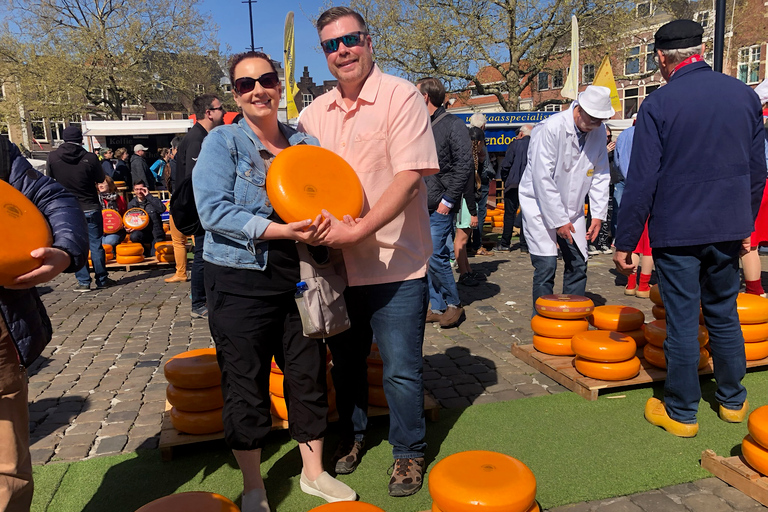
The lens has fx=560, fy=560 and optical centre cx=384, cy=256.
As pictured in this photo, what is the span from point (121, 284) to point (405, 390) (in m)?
7.49

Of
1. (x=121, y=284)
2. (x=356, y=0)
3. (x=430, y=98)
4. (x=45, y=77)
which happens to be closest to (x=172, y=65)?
(x=45, y=77)

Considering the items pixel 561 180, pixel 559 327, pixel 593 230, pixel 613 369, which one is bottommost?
pixel 613 369

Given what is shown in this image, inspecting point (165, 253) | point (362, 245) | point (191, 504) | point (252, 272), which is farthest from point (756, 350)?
point (165, 253)

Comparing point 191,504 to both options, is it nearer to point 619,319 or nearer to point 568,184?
point 619,319

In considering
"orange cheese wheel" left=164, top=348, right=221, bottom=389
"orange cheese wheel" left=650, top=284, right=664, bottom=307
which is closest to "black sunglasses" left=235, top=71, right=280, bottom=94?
"orange cheese wheel" left=164, top=348, right=221, bottom=389

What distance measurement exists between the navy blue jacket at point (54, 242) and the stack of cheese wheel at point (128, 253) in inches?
323

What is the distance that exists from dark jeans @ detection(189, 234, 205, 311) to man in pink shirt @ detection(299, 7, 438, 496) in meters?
3.23

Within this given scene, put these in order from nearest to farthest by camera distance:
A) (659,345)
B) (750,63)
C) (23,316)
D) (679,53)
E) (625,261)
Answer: (23,316) → (679,53) → (625,261) → (659,345) → (750,63)

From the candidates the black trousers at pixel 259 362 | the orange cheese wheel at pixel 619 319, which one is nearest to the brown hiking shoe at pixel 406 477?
the black trousers at pixel 259 362

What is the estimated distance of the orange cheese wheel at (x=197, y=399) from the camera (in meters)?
3.20

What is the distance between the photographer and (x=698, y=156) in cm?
302

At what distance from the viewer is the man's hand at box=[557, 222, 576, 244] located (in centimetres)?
457

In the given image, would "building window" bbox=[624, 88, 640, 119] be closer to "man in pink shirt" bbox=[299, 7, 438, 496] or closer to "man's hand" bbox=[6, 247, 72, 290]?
"man in pink shirt" bbox=[299, 7, 438, 496]

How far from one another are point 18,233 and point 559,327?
12.3 feet
